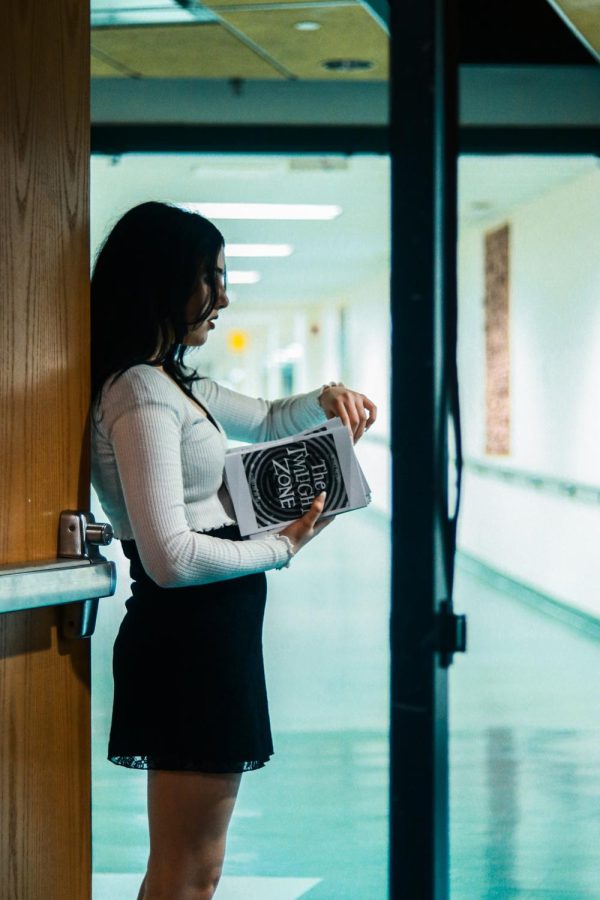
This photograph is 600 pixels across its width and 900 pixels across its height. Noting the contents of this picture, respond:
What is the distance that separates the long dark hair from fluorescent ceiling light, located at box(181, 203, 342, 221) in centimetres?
744

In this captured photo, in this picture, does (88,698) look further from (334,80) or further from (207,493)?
(334,80)

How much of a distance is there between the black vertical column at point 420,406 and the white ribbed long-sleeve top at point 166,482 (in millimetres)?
304

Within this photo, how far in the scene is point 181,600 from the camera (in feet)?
5.79

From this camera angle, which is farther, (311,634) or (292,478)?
(311,634)

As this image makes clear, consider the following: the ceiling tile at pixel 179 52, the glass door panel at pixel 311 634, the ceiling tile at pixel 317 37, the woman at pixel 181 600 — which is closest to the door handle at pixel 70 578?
the woman at pixel 181 600

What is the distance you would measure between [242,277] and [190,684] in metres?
13.9

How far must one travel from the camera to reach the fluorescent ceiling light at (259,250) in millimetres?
11750

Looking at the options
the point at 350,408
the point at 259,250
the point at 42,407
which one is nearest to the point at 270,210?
A: the point at 259,250

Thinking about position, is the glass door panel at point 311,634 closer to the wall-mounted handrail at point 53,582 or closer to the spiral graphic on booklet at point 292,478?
the spiral graphic on booklet at point 292,478

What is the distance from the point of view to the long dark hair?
1.74m

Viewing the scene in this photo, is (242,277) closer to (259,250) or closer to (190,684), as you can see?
(259,250)

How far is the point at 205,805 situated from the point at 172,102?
3.65 meters

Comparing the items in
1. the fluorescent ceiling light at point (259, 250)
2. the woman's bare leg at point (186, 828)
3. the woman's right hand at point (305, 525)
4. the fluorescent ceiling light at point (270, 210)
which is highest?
the fluorescent ceiling light at point (259, 250)

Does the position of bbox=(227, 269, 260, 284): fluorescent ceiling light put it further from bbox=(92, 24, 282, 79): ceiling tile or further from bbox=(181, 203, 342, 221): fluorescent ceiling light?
bbox=(92, 24, 282, 79): ceiling tile
